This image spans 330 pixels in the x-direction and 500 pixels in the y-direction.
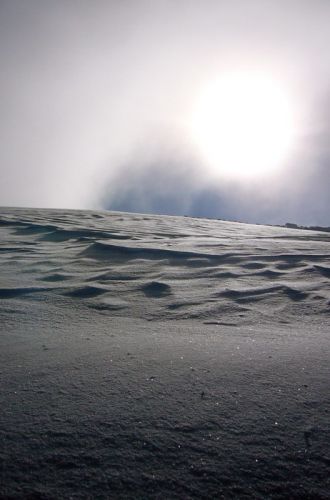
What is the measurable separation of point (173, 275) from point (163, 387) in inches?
71.2

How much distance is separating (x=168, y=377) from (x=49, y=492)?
24.6 inches

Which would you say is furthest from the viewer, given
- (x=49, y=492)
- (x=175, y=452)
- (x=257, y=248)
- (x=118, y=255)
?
(x=257, y=248)

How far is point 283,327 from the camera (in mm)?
1956

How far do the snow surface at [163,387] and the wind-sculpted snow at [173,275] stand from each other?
0.07ft

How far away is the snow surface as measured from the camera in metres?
0.88

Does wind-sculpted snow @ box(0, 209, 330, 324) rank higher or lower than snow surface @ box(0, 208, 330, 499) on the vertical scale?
higher

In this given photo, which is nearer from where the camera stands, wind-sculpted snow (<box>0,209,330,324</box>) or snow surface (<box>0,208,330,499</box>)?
snow surface (<box>0,208,330,499</box>)

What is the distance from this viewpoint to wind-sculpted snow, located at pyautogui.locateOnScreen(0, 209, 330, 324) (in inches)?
90.6

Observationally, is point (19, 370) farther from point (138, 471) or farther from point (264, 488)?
point (264, 488)

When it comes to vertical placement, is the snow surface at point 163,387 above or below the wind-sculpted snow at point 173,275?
below

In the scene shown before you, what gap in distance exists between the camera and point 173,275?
307cm

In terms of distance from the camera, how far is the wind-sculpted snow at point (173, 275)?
2.30 m

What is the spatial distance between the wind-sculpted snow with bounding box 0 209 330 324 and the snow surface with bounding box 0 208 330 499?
0.9 inches

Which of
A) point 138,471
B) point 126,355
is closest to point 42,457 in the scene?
point 138,471
